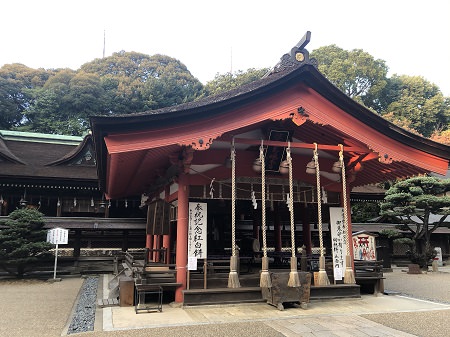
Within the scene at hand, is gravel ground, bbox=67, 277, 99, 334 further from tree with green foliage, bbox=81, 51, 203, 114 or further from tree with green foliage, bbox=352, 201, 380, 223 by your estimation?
tree with green foliage, bbox=81, 51, 203, 114

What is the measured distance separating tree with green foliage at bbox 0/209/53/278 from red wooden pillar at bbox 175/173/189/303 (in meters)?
9.33

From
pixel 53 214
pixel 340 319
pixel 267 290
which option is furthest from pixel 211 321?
pixel 53 214

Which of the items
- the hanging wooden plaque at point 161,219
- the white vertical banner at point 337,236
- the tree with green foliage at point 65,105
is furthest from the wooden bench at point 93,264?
the tree with green foliage at point 65,105

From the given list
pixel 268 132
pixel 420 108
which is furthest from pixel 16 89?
pixel 420 108

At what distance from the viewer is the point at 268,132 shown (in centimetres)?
916

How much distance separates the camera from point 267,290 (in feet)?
26.9

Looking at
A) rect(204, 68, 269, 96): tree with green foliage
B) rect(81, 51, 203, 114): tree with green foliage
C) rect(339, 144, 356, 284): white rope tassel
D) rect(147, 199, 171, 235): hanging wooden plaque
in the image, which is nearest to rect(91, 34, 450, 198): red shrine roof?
rect(339, 144, 356, 284): white rope tassel

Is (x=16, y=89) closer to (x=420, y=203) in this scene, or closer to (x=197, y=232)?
(x=197, y=232)

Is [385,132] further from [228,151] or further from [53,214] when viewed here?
[53,214]

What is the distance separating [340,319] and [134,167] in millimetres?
6631

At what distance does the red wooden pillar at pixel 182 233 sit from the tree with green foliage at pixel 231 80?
3795cm

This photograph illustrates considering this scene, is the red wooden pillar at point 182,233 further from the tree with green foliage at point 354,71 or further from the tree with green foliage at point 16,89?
the tree with green foliage at point 354,71

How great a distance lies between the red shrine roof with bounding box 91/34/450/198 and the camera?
25.3 feet

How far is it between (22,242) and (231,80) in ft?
120
